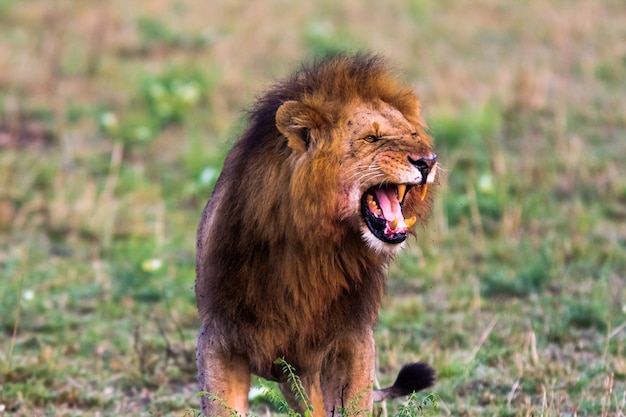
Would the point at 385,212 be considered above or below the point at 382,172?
below

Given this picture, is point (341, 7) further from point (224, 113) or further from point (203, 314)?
point (203, 314)

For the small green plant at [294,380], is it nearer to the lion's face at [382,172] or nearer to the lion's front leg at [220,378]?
the lion's front leg at [220,378]

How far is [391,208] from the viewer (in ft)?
12.3

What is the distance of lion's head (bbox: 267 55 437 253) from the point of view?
3.67 meters

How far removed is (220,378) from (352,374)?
482 mm

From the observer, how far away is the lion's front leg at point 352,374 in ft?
13.5

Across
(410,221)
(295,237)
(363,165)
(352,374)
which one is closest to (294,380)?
(352,374)

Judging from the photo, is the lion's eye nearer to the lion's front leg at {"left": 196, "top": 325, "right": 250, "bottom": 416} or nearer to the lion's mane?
the lion's mane

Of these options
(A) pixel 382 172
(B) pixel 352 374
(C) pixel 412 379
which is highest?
(A) pixel 382 172

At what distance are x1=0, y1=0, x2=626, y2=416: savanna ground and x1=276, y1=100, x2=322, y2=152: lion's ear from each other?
3.27ft

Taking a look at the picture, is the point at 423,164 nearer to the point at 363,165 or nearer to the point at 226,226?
the point at 363,165

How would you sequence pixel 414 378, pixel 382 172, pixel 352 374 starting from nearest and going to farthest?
pixel 382 172 → pixel 352 374 → pixel 414 378

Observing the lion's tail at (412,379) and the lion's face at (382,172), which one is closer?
the lion's face at (382,172)

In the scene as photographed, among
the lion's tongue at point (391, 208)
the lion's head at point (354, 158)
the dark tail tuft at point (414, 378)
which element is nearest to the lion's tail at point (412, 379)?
the dark tail tuft at point (414, 378)
